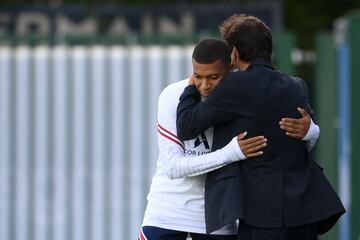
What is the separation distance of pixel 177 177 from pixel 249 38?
674mm

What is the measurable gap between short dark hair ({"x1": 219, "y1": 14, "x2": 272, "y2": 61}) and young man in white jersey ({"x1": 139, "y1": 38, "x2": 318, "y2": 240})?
0.07m

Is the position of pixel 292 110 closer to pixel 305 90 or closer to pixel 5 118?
pixel 305 90

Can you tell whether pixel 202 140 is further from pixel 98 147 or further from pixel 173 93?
pixel 98 147

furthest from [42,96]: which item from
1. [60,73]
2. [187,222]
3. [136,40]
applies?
[187,222]

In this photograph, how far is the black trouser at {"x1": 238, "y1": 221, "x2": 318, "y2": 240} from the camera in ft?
15.6

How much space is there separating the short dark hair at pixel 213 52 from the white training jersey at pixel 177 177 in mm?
272

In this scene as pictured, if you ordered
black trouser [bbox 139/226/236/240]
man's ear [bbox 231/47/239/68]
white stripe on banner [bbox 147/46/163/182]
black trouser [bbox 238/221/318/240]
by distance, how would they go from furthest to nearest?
white stripe on banner [bbox 147/46/163/182] → black trouser [bbox 139/226/236/240] → man's ear [bbox 231/47/239/68] → black trouser [bbox 238/221/318/240]

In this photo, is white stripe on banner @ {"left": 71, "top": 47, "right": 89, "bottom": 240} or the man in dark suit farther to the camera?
white stripe on banner @ {"left": 71, "top": 47, "right": 89, "bottom": 240}

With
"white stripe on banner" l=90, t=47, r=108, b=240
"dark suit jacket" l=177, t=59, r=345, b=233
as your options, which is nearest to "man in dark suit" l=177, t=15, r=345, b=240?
"dark suit jacket" l=177, t=59, r=345, b=233

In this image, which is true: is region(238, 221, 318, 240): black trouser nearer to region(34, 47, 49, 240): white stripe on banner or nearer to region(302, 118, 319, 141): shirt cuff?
region(302, 118, 319, 141): shirt cuff

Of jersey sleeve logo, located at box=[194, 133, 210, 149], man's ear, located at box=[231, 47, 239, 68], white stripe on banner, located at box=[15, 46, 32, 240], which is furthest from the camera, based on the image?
white stripe on banner, located at box=[15, 46, 32, 240]

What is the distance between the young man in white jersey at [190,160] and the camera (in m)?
4.81

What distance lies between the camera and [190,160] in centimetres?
493

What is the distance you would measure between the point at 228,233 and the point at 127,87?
458 centimetres
